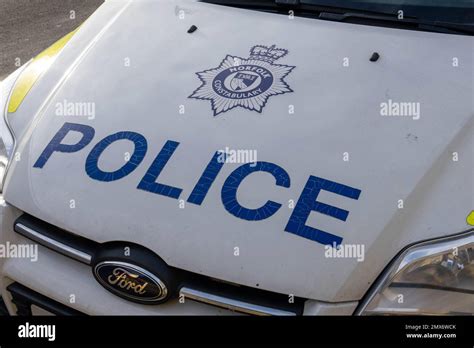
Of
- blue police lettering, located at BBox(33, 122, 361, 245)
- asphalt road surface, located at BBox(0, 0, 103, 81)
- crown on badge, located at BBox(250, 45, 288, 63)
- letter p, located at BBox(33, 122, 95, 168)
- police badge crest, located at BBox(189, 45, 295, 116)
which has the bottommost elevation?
blue police lettering, located at BBox(33, 122, 361, 245)

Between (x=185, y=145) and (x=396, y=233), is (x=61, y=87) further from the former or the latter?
(x=396, y=233)

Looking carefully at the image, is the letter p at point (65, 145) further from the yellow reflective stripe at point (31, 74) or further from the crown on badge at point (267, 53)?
the crown on badge at point (267, 53)

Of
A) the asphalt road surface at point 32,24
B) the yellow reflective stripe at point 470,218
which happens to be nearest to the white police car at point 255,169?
the yellow reflective stripe at point 470,218

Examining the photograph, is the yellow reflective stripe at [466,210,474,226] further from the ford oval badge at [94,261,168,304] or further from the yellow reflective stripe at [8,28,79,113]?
the yellow reflective stripe at [8,28,79,113]

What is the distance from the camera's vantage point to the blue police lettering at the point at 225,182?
6.47 feet

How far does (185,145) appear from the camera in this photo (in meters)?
2.21

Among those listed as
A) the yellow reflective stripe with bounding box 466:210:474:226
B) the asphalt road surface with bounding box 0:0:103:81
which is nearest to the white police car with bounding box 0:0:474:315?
the yellow reflective stripe with bounding box 466:210:474:226

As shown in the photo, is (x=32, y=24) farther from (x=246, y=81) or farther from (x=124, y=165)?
(x=124, y=165)

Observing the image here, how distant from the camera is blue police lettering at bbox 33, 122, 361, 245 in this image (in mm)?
1973

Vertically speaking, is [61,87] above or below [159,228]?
above
